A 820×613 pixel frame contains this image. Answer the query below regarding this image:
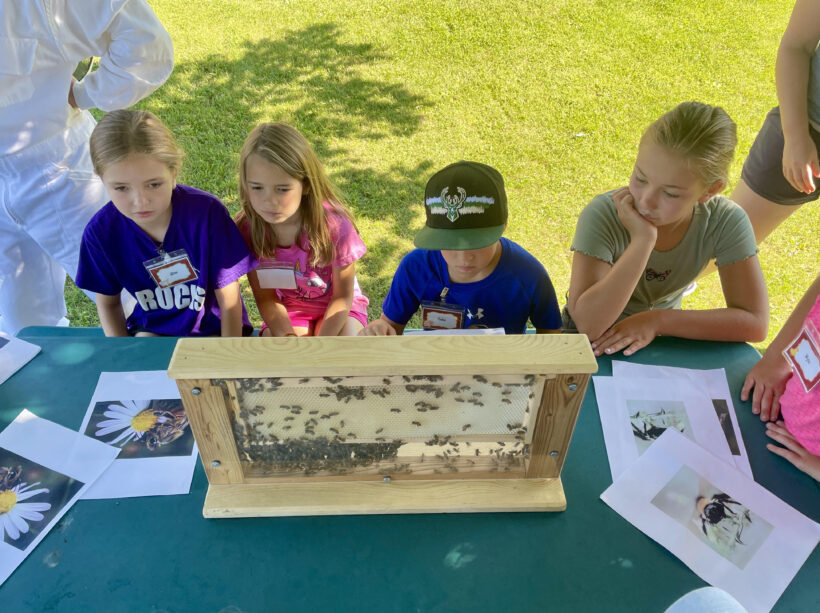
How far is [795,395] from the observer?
5.61ft

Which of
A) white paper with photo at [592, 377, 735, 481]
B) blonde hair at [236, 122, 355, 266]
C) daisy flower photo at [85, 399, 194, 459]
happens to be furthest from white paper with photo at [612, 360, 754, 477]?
daisy flower photo at [85, 399, 194, 459]

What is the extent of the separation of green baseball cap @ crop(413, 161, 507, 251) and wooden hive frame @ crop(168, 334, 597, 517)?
0.66 metres

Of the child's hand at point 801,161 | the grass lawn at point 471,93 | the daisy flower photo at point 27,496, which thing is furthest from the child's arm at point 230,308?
the child's hand at point 801,161

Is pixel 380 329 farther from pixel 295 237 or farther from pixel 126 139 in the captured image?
pixel 126 139

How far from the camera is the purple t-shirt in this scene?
2293 millimetres

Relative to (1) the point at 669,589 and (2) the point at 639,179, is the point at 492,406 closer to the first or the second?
(1) the point at 669,589

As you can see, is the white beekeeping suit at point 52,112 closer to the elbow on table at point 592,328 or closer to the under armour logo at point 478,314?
the under armour logo at point 478,314

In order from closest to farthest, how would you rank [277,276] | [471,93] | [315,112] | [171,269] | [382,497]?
1. [382,497]
2. [171,269]
3. [277,276]
4. [315,112]
5. [471,93]

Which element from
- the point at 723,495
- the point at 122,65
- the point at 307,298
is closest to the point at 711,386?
the point at 723,495

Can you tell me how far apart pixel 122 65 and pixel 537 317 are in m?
2.34

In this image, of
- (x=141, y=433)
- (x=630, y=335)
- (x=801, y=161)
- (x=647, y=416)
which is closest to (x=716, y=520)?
(x=647, y=416)

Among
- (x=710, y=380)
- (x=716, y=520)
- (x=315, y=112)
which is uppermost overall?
(x=315, y=112)

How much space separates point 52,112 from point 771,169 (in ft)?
11.6

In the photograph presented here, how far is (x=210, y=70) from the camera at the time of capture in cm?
597
